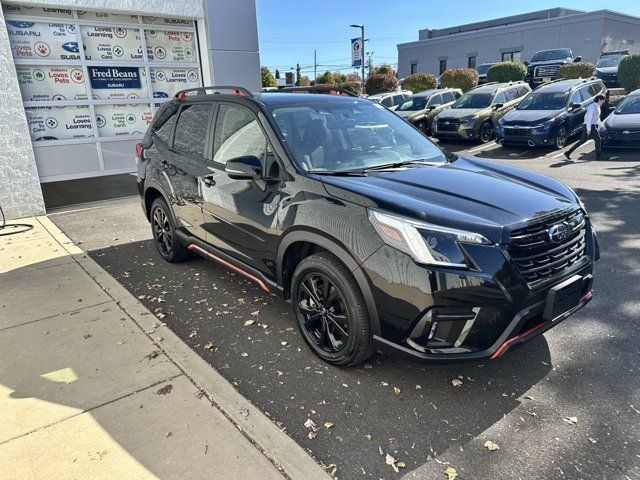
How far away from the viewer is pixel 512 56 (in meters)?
40.9

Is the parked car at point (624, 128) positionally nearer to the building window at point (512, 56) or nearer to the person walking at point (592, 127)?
the person walking at point (592, 127)

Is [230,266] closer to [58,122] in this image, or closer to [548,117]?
[58,122]

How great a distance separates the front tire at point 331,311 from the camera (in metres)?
2.80

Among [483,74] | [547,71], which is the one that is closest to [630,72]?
[547,71]

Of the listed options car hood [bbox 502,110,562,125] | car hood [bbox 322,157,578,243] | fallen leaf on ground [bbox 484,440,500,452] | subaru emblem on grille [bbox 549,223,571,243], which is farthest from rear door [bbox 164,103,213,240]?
car hood [bbox 502,110,562,125]

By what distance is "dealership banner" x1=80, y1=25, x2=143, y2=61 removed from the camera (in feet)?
27.0

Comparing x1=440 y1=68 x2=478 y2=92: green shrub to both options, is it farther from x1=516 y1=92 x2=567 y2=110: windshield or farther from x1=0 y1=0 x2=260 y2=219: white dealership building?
x1=0 y1=0 x2=260 y2=219: white dealership building

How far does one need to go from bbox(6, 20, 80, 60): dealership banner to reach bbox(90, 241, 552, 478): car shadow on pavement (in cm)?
603

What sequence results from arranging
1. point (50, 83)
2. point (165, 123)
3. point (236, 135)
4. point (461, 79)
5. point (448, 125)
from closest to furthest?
point (236, 135)
point (165, 123)
point (50, 83)
point (448, 125)
point (461, 79)

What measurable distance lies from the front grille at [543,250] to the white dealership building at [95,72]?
298 inches

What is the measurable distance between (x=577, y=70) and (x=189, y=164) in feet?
77.6

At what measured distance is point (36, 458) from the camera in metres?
2.38

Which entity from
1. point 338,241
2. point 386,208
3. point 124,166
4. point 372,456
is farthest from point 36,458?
point 124,166

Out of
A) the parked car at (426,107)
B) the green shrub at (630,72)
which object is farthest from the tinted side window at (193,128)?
the green shrub at (630,72)
